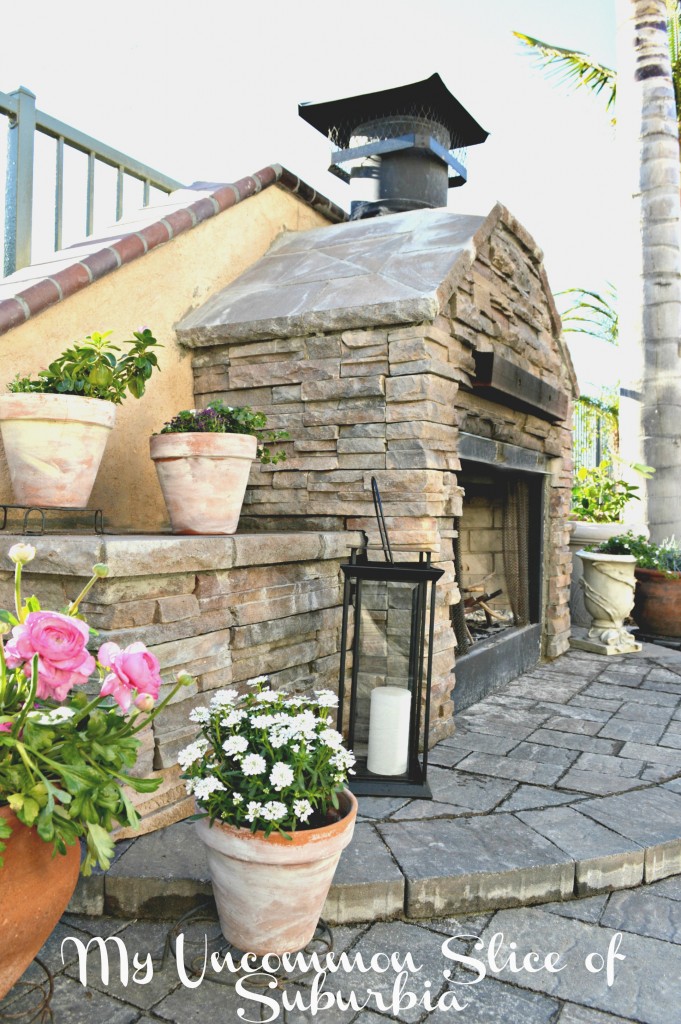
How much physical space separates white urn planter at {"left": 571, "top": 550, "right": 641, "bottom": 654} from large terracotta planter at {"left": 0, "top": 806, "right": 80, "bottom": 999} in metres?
4.50

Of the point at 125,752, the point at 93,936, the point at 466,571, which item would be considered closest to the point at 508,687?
the point at 466,571

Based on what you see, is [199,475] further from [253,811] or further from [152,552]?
[253,811]

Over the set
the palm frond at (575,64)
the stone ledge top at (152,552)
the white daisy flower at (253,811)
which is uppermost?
the palm frond at (575,64)

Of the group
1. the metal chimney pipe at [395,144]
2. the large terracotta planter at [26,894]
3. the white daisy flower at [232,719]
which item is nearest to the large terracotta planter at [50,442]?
the white daisy flower at [232,719]

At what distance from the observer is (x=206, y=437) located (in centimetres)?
278

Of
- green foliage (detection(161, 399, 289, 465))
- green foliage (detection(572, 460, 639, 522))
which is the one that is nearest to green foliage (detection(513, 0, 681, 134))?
green foliage (detection(572, 460, 639, 522))

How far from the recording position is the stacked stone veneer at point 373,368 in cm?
322

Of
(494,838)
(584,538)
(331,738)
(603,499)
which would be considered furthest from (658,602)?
(331,738)

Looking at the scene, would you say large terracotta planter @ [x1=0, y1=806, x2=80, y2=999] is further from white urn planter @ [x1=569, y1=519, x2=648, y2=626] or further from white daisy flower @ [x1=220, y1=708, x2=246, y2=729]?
white urn planter @ [x1=569, y1=519, x2=648, y2=626]

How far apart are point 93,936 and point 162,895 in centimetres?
20

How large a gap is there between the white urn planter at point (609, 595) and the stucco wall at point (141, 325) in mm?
3276

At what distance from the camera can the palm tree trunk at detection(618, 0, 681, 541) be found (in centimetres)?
643

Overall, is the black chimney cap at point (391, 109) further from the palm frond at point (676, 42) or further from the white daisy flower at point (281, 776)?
the palm frond at point (676, 42)

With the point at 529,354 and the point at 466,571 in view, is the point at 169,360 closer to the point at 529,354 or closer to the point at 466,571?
the point at 529,354
